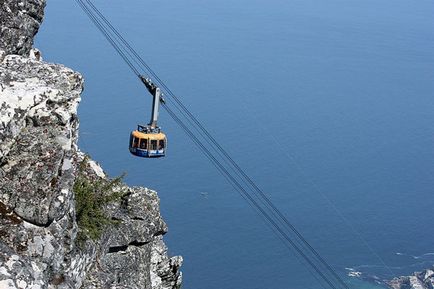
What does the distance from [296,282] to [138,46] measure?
87631mm

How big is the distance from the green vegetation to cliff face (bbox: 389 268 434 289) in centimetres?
11137

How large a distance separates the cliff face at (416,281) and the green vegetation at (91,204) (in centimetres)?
11137

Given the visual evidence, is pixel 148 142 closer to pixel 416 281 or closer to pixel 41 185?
pixel 41 185

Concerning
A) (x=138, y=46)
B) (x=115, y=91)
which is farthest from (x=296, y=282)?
(x=138, y=46)

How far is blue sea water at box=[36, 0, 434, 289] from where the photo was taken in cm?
11706

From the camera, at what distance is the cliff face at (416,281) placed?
402ft

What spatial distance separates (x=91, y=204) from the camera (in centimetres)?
1528

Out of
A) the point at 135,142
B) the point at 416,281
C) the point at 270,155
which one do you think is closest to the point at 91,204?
the point at 135,142

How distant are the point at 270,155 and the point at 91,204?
131474 millimetres

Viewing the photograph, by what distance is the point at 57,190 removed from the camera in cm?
1127

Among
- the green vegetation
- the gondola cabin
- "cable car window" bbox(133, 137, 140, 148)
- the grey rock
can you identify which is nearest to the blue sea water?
"cable car window" bbox(133, 137, 140, 148)

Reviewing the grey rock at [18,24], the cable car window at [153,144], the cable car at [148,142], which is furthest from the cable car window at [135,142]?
the grey rock at [18,24]

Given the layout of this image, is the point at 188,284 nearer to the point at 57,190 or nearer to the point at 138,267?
the point at 138,267

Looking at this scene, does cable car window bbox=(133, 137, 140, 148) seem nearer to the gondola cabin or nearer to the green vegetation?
the gondola cabin
